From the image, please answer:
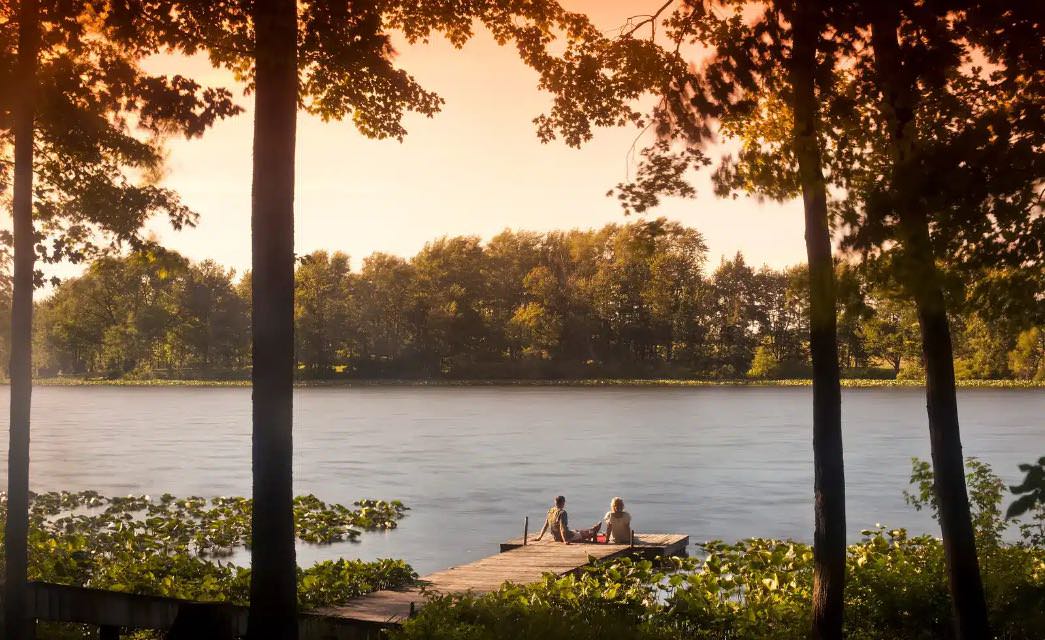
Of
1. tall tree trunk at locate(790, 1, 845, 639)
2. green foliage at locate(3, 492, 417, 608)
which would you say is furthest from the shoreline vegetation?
tall tree trunk at locate(790, 1, 845, 639)

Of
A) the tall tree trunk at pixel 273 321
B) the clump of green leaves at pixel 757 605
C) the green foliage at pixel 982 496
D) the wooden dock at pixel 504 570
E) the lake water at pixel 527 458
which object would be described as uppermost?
the tall tree trunk at pixel 273 321

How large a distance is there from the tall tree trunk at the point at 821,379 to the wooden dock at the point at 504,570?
437 cm

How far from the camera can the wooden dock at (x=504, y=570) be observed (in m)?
12.7

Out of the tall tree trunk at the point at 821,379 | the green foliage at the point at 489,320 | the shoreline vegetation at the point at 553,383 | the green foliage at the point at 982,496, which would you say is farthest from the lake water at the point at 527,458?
the green foliage at the point at 489,320

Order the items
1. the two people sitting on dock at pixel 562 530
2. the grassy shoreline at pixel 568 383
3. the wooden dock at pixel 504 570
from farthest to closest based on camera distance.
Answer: the grassy shoreline at pixel 568 383, the two people sitting on dock at pixel 562 530, the wooden dock at pixel 504 570

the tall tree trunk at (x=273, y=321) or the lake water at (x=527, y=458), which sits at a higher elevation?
the tall tree trunk at (x=273, y=321)

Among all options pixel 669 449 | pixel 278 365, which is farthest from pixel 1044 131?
pixel 669 449

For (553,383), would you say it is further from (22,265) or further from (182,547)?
(22,265)

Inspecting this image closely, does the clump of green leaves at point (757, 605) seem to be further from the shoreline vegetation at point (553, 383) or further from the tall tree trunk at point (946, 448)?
the shoreline vegetation at point (553, 383)

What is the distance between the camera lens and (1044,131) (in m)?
7.25

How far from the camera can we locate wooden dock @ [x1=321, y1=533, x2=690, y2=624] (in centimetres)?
1271

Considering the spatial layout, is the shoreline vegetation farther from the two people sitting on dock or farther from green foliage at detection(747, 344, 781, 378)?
the two people sitting on dock

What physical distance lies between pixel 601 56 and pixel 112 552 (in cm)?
1316

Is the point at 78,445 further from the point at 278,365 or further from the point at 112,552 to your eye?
the point at 278,365
